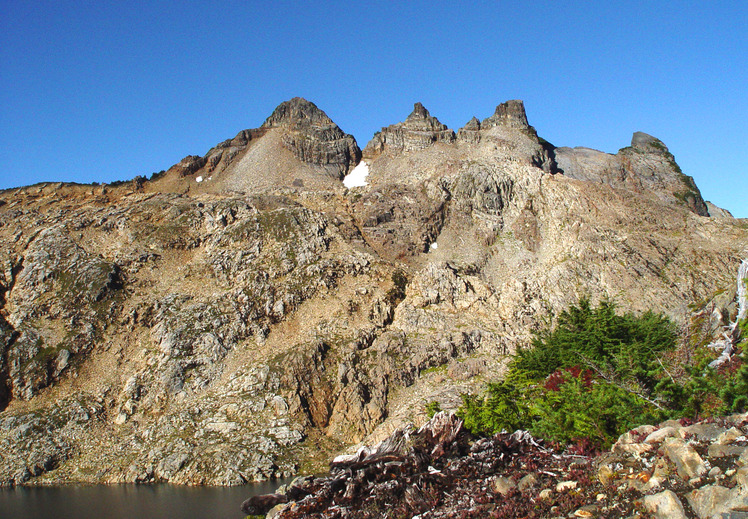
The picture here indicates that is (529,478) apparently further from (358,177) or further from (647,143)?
(647,143)

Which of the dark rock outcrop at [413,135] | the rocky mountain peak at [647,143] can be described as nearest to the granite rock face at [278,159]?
the dark rock outcrop at [413,135]

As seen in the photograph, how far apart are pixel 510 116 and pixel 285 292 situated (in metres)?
56.7

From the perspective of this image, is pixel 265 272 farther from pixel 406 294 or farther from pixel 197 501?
pixel 197 501

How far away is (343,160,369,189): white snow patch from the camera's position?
84.0 meters

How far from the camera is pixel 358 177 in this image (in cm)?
8562

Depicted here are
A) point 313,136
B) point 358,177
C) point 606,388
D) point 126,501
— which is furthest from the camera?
point 313,136

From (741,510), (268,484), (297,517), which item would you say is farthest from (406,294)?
(741,510)

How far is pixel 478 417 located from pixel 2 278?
2167 inches

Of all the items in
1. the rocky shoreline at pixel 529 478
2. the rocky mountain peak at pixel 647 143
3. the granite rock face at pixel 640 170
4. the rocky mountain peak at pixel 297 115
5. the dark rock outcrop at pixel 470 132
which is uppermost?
the rocky mountain peak at pixel 297 115

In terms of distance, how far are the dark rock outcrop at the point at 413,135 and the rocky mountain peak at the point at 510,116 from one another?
850 centimetres

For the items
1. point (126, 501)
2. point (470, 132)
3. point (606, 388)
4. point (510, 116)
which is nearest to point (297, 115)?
point (470, 132)

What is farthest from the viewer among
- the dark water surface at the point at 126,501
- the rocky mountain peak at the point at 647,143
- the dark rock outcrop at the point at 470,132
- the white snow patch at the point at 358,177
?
the rocky mountain peak at the point at 647,143

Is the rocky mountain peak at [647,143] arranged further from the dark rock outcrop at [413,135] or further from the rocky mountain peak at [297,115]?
the rocky mountain peak at [297,115]

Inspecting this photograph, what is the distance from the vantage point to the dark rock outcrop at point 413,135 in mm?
87938
